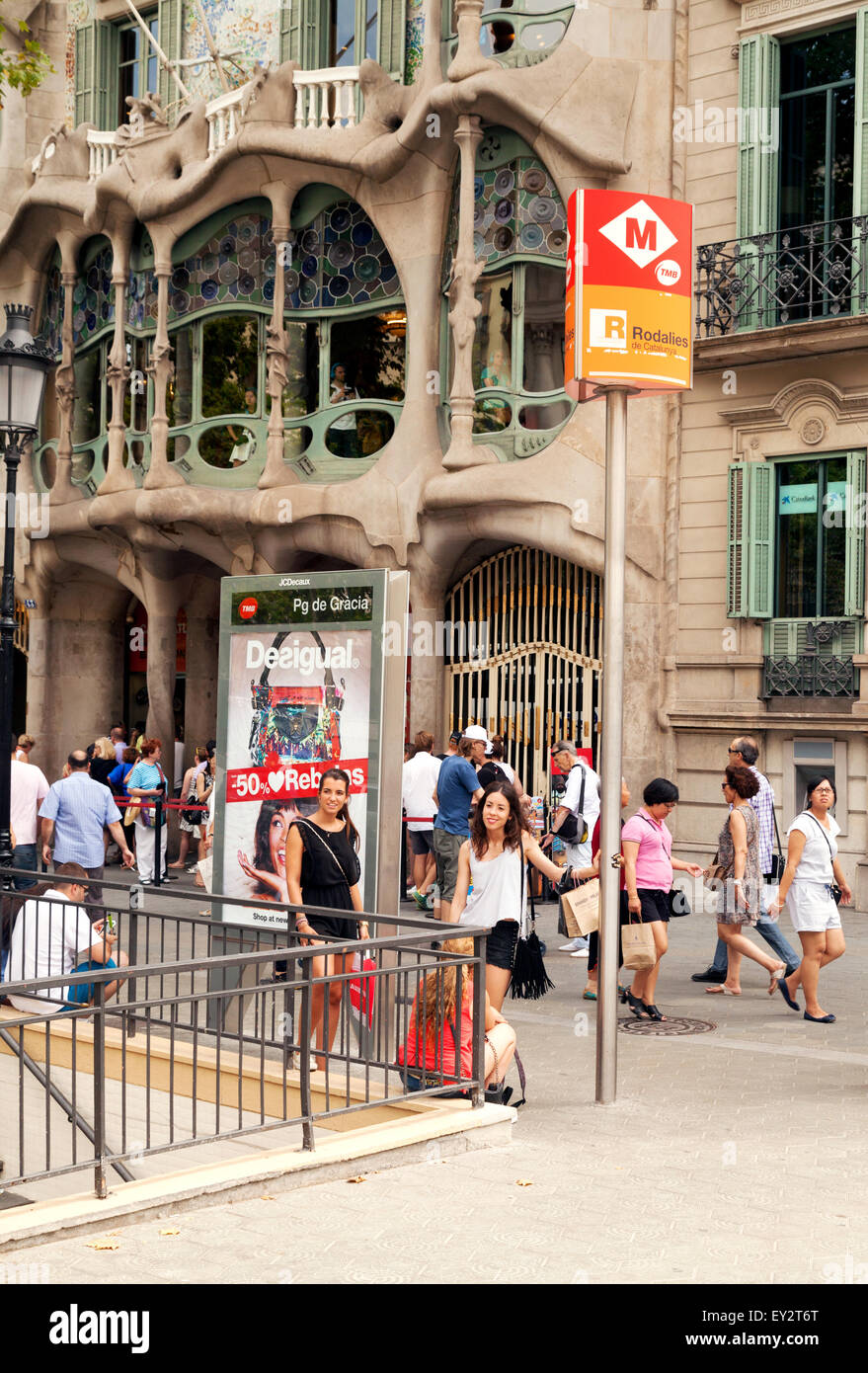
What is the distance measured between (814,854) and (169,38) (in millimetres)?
19951

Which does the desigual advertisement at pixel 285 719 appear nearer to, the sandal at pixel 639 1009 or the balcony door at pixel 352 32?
the sandal at pixel 639 1009

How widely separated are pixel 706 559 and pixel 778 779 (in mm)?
2776

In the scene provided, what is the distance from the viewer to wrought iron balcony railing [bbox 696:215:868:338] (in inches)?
719

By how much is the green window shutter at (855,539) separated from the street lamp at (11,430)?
9.53 meters

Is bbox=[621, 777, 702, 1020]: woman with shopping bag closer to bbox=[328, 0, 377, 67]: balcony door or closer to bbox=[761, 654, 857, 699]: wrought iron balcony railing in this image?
bbox=[761, 654, 857, 699]: wrought iron balcony railing

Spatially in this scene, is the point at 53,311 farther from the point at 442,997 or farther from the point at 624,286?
the point at 442,997

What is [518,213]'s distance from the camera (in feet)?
66.9

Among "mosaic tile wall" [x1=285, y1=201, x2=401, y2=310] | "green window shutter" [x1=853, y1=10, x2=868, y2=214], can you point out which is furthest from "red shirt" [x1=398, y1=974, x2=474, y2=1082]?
"mosaic tile wall" [x1=285, y1=201, x2=401, y2=310]

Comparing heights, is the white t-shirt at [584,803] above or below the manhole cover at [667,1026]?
above

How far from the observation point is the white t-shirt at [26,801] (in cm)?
1432

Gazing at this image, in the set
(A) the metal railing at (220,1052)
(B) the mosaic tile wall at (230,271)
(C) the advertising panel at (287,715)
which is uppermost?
(B) the mosaic tile wall at (230,271)

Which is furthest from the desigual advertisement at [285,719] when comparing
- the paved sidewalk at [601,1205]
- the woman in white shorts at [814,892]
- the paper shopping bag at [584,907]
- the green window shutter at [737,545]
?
the green window shutter at [737,545]

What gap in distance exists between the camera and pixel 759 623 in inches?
749

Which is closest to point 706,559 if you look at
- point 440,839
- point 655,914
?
point 440,839
